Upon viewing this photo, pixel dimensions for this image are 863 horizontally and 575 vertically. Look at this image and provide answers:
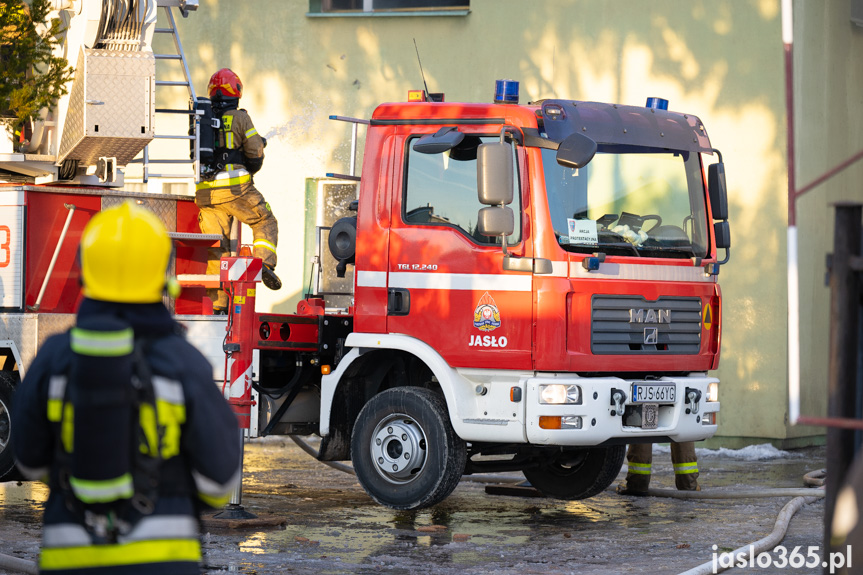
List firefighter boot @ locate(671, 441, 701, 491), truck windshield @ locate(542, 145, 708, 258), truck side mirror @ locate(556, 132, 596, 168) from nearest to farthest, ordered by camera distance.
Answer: truck side mirror @ locate(556, 132, 596, 168), truck windshield @ locate(542, 145, 708, 258), firefighter boot @ locate(671, 441, 701, 491)

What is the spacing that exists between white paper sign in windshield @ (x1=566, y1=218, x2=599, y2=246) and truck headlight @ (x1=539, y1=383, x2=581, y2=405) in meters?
0.92

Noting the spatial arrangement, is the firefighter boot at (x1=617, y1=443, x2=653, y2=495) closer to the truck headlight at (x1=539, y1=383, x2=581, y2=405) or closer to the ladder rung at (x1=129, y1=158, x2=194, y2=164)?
the truck headlight at (x1=539, y1=383, x2=581, y2=405)

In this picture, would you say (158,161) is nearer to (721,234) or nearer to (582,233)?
(582,233)

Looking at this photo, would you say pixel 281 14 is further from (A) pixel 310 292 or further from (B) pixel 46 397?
(B) pixel 46 397

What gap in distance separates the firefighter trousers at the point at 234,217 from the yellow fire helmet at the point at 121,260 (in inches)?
252

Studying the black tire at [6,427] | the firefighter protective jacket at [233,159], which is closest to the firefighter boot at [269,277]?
the firefighter protective jacket at [233,159]

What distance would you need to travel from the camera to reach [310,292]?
924 cm

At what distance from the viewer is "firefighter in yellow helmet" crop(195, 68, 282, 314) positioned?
944 cm

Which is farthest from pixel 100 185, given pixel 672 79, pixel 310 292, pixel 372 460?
pixel 672 79

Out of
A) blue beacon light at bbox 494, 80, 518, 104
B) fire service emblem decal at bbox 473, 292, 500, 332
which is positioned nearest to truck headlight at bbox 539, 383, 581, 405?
fire service emblem decal at bbox 473, 292, 500, 332

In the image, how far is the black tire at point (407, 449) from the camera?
7.94 metres

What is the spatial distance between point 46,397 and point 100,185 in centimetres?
694

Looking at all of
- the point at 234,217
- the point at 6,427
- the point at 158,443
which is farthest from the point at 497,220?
the point at 158,443

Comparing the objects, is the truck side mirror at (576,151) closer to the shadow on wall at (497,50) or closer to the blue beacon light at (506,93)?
the blue beacon light at (506,93)
